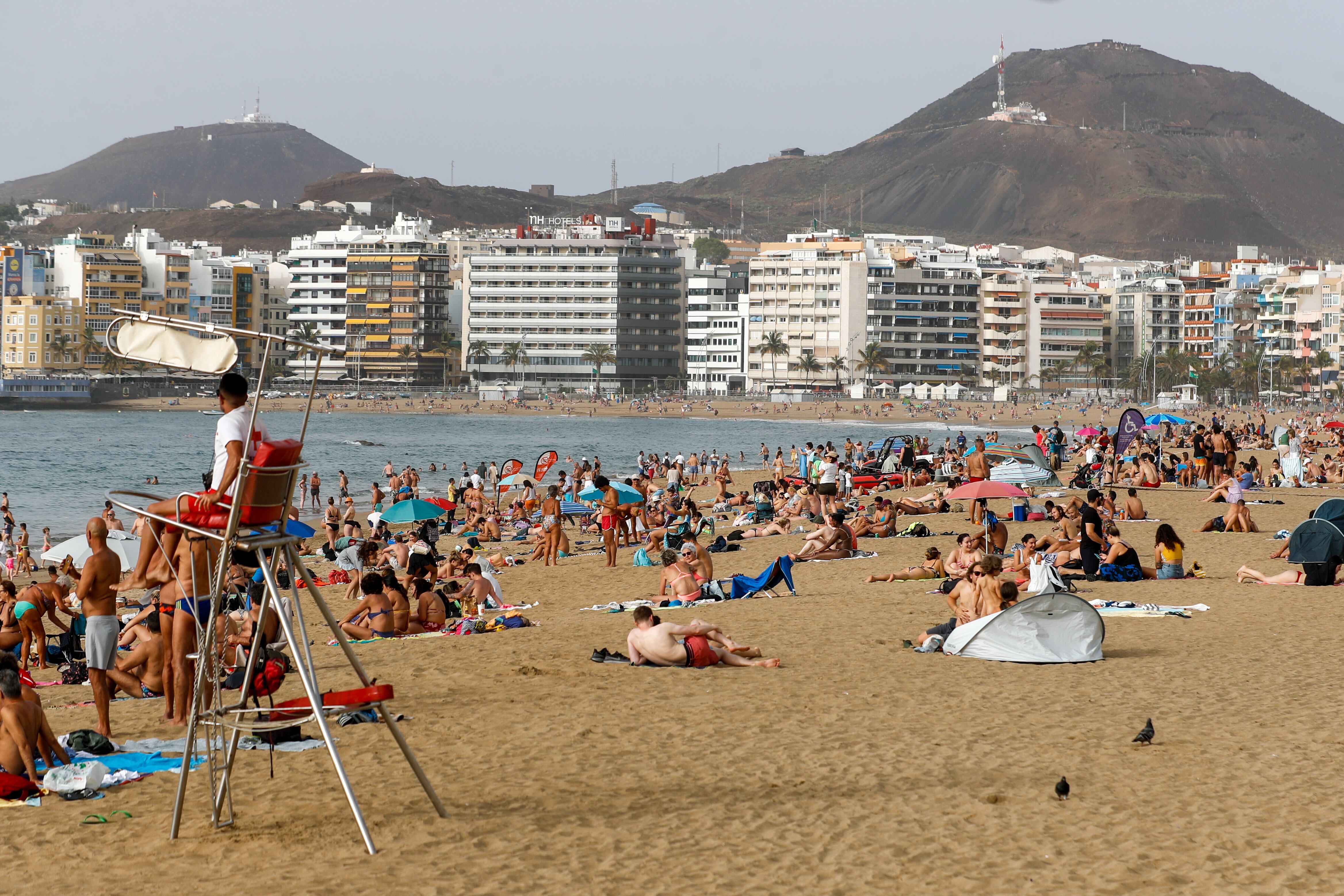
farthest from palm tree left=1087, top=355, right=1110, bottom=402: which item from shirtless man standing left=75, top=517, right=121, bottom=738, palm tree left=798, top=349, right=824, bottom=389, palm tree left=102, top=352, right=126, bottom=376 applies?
shirtless man standing left=75, top=517, right=121, bottom=738

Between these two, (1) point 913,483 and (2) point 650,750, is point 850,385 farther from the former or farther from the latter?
(2) point 650,750

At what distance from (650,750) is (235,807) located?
225 cm

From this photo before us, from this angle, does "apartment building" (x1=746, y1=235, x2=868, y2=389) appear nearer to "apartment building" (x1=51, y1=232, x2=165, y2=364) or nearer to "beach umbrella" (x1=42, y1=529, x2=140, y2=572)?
"apartment building" (x1=51, y1=232, x2=165, y2=364)

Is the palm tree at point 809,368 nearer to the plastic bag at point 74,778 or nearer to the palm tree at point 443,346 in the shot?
the palm tree at point 443,346

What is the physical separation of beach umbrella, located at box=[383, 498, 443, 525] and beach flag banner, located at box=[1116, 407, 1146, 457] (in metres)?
14.2

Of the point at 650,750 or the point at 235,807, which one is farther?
the point at 650,750

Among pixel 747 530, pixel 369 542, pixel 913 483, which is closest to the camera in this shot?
pixel 369 542

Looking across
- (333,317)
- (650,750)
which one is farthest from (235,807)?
(333,317)

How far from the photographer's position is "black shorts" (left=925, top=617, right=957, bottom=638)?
10656 mm

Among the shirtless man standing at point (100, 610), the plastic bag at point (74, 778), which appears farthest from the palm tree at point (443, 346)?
the plastic bag at point (74, 778)

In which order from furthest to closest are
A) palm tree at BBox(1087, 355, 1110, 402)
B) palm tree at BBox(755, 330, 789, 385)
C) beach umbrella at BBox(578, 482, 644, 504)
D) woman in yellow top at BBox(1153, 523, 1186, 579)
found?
1. palm tree at BBox(755, 330, 789, 385)
2. palm tree at BBox(1087, 355, 1110, 402)
3. beach umbrella at BBox(578, 482, 644, 504)
4. woman in yellow top at BBox(1153, 523, 1186, 579)

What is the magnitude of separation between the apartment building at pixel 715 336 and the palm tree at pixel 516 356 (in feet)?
51.4

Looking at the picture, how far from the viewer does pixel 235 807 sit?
6.45 meters

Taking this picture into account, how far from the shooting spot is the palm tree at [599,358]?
125 m
